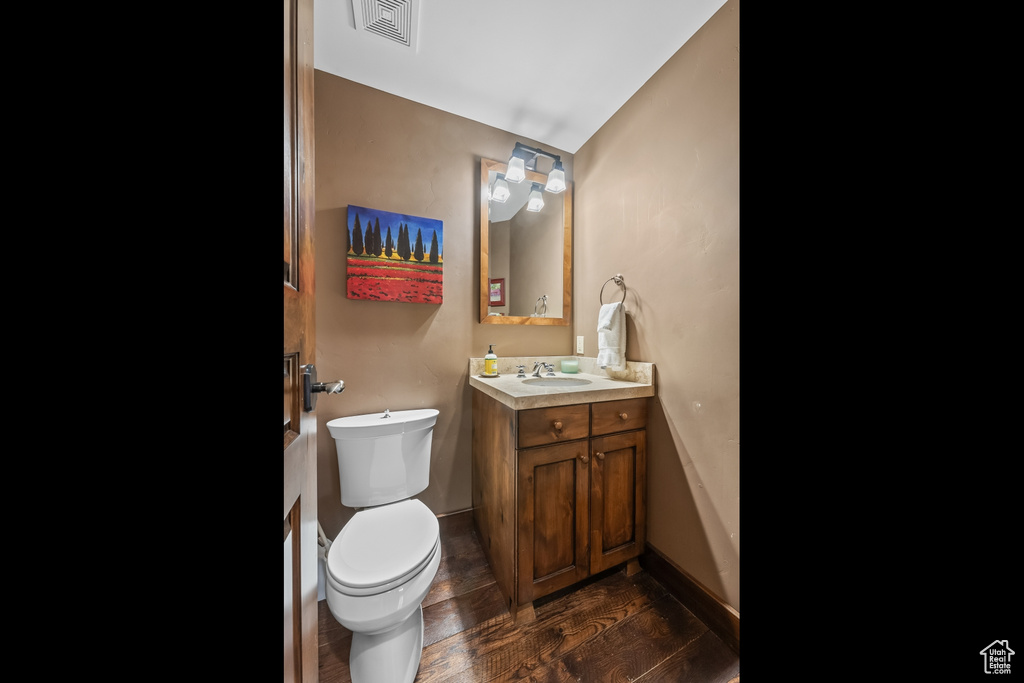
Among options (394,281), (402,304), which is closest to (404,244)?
(394,281)

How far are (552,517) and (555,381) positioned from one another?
26.9 inches

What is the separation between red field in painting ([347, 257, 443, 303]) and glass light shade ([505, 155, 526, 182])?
0.61 metres

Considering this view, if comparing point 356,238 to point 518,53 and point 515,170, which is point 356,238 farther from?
point 518,53

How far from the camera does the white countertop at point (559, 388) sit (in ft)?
3.88

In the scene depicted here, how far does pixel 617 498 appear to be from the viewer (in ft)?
4.31

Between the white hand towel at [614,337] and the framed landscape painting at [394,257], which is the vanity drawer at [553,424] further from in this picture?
the framed landscape painting at [394,257]

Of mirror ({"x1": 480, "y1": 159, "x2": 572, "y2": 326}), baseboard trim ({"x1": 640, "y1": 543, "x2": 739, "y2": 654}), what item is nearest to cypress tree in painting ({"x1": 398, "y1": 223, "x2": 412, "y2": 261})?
mirror ({"x1": 480, "y1": 159, "x2": 572, "y2": 326})

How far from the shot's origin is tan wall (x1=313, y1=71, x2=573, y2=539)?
1.45m

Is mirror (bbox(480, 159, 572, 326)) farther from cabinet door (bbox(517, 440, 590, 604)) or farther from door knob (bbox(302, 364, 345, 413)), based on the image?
door knob (bbox(302, 364, 345, 413))
